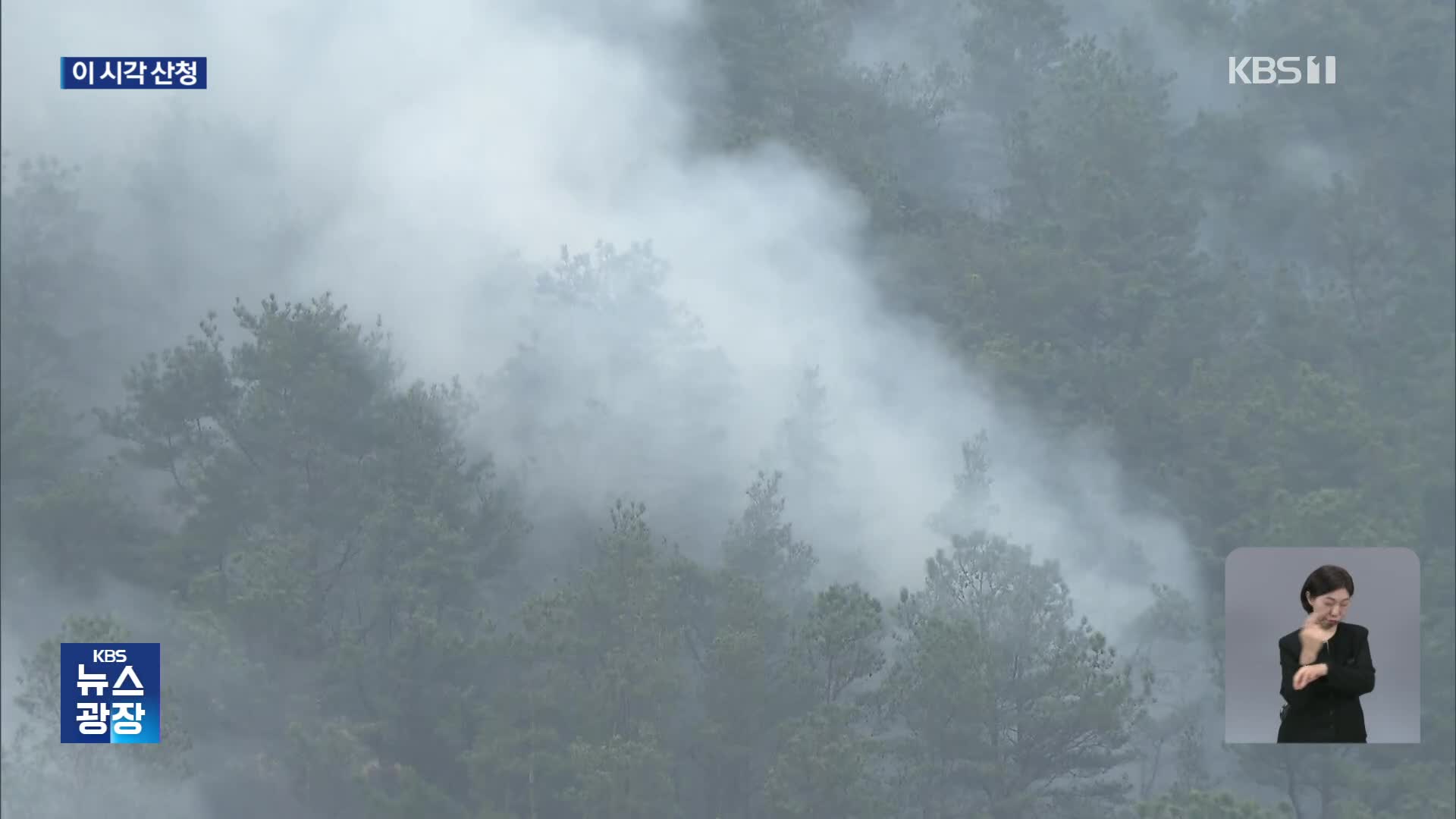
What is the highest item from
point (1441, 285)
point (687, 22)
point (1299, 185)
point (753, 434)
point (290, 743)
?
point (687, 22)

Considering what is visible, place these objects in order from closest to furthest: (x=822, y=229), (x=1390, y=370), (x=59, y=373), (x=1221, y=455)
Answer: (x=59, y=373) → (x=1221, y=455) → (x=1390, y=370) → (x=822, y=229)

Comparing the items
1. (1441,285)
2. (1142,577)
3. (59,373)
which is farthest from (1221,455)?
(59,373)

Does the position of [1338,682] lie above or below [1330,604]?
below

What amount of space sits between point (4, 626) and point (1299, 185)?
30.2 metres

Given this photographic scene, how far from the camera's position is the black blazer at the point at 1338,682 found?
44.4 feet

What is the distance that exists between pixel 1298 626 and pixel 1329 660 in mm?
268

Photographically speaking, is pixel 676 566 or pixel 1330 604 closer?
pixel 1330 604

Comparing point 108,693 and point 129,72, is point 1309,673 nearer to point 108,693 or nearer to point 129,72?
point 108,693

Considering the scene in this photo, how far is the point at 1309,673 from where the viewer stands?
13.7 meters

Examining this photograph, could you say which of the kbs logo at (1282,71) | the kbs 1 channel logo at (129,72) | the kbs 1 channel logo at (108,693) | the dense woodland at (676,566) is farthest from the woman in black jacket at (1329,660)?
the kbs logo at (1282,71)

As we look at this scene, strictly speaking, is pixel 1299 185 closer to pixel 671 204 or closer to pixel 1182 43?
pixel 1182 43

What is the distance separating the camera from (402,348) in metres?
40.0

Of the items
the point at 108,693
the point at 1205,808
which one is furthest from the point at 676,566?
the point at 108,693

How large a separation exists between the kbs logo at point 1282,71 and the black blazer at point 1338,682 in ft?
125
